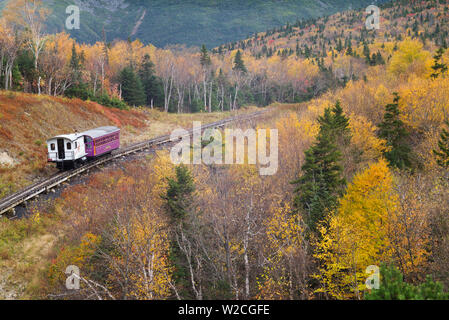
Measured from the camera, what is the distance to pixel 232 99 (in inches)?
2943

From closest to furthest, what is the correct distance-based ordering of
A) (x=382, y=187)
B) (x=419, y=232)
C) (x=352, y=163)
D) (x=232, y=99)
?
(x=419, y=232) → (x=382, y=187) → (x=352, y=163) → (x=232, y=99)

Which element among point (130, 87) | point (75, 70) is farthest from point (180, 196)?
point (130, 87)

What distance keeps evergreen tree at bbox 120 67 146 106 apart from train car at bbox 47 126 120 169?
87.8ft

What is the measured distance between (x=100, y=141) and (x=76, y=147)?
353 centimetres

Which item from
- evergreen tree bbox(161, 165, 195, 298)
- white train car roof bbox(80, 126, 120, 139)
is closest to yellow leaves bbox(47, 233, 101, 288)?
evergreen tree bbox(161, 165, 195, 298)

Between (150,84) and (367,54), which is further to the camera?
(367,54)

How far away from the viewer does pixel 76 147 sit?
26.3m

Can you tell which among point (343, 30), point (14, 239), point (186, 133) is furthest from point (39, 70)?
point (343, 30)

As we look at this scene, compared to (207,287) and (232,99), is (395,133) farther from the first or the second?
(232,99)

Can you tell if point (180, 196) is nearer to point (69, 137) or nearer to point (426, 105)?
point (69, 137)

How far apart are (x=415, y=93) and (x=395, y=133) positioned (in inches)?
262

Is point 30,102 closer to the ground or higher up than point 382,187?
higher up

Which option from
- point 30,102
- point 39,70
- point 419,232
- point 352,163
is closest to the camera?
point 419,232

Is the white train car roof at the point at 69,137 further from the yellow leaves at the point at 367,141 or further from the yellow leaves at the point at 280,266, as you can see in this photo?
the yellow leaves at the point at 367,141
